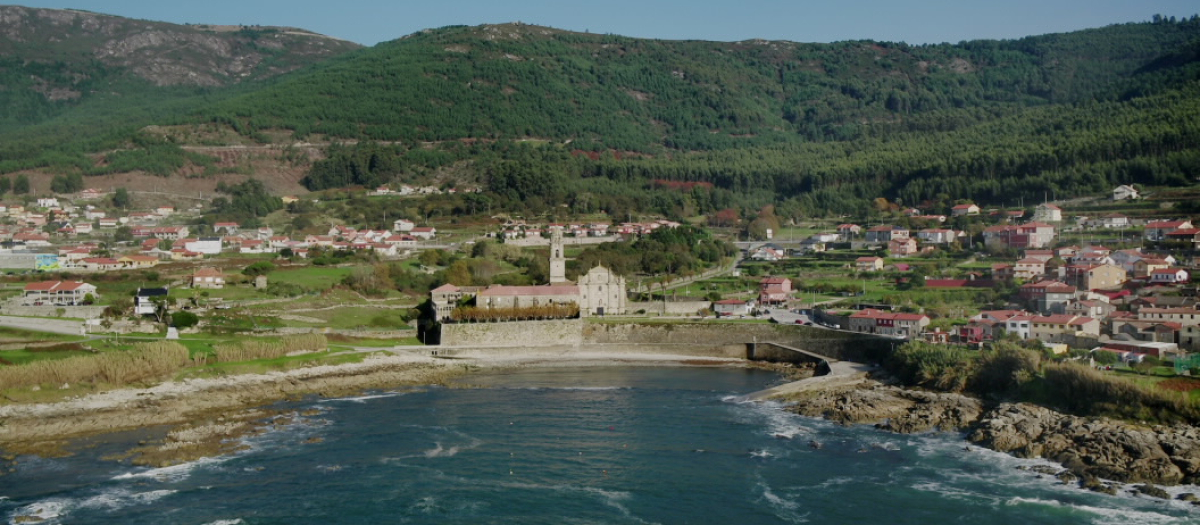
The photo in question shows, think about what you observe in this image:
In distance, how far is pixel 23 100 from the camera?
543 feet

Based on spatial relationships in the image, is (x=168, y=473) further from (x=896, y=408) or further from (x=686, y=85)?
(x=686, y=85)

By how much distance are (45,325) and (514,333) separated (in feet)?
62.1

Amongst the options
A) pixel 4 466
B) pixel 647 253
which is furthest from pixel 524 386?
pixel 647 253

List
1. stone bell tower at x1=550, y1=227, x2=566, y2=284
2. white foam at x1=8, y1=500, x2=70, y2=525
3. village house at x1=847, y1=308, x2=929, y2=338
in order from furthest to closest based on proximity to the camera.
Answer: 1. stone bell tower at x1=550, y1=227, x2=566, y2=284
2. village house at x1=847, y1=308, x2=929, y2=338
3. white foam at x1=8, y1=500, x2=70, y2=525

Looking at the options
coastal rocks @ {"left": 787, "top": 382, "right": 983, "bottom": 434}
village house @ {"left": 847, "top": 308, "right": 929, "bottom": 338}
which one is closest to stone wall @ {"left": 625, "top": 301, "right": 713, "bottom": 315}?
village house @ {"left": 847, "top": 308, "right": 929, "bottom": 338}

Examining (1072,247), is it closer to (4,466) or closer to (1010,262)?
(1010,262)

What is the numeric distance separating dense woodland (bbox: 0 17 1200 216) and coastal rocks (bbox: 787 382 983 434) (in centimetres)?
4515

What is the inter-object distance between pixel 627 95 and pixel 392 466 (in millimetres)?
126200

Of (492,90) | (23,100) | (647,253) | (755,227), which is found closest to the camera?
(647,253)

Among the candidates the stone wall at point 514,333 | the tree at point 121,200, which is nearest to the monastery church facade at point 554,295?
the stone wall at point 514,333

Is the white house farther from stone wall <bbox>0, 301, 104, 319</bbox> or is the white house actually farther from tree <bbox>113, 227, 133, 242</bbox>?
stone wall <bbox>0, 301, 104, 319</bbox>

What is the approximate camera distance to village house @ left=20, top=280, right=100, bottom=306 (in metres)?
48.9

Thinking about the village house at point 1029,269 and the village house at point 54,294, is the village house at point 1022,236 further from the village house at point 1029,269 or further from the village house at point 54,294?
the village house at point 54,294

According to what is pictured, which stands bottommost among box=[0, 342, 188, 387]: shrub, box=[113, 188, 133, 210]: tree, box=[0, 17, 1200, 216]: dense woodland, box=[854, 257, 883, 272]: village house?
box=[0, 342, 188, 387]: shrub
